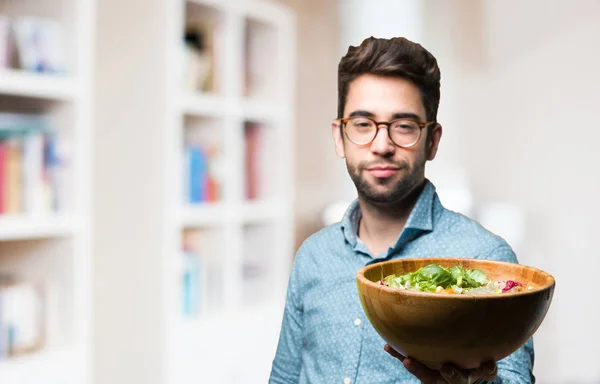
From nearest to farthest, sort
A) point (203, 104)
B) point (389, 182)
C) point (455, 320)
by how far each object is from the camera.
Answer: point (455, 320) → point (389, 182) → point (203, 104)

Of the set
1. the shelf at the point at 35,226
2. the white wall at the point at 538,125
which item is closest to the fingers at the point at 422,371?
the shelf at the point at 35,226

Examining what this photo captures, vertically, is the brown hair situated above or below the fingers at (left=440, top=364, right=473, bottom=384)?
above

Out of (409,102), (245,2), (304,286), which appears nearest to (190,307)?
(245,2)

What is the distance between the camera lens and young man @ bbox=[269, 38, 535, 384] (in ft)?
3.21

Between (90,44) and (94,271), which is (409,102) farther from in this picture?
(94,271)

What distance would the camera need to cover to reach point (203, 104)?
2.63 m

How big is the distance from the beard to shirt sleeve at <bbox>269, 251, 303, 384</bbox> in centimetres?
26

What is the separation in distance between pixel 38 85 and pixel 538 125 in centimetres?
310

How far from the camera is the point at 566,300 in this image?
13.0 feet

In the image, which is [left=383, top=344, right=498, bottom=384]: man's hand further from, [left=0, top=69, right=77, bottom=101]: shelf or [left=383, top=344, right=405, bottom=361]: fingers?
[left=0, top=69, right=77, bottom=101]: shelf

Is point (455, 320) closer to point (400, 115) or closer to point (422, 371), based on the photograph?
point (422, 371)

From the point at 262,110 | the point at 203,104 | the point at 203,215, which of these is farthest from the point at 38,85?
the point at 262,110

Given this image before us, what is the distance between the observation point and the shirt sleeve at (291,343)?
117cm

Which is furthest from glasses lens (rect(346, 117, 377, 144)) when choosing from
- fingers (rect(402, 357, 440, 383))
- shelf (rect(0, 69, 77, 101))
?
shelf (rect(0, 69, 77, 101))
